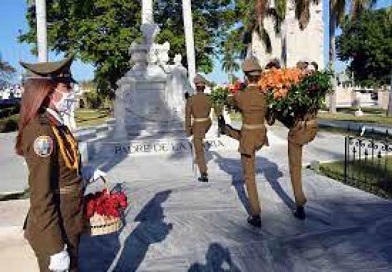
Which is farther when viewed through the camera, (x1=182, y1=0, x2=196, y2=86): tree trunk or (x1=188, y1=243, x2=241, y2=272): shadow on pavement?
(x1=182, y1=0, x2=196, y2=86): tree trunk

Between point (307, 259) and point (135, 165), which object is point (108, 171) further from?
point (307, 259)

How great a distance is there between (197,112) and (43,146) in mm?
7876

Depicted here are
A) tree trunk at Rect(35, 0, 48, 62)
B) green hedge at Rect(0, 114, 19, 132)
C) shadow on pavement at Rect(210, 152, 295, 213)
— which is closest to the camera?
shadow on pavement at Rect(210, 152, 295, 213)

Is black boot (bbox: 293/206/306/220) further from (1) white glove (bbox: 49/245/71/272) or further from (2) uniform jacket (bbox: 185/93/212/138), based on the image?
(1) white glove (bbox: 49/245/71/272)

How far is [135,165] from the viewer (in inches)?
539

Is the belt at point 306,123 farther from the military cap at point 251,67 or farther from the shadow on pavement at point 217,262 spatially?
the shadow on pavement at point 217,262

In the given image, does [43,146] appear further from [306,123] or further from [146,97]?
[146,97]

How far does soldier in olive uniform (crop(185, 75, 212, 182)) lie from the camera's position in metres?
10.9

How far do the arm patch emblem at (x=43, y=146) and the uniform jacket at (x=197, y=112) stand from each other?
7641 mm

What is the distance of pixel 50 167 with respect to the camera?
11.2 ft

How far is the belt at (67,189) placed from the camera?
3.64m

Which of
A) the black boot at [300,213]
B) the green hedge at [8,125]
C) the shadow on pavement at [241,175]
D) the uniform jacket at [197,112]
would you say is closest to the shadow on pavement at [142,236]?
the shadow on pavement at [241,175]

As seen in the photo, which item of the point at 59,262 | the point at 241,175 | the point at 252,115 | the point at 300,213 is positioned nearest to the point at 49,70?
the point at 59,262

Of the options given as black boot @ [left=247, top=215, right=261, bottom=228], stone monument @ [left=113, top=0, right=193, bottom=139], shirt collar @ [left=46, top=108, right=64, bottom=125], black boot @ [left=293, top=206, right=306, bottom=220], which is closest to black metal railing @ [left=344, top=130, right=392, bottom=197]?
black boot @ [left=293, top=206, right=306, bottom=220]
